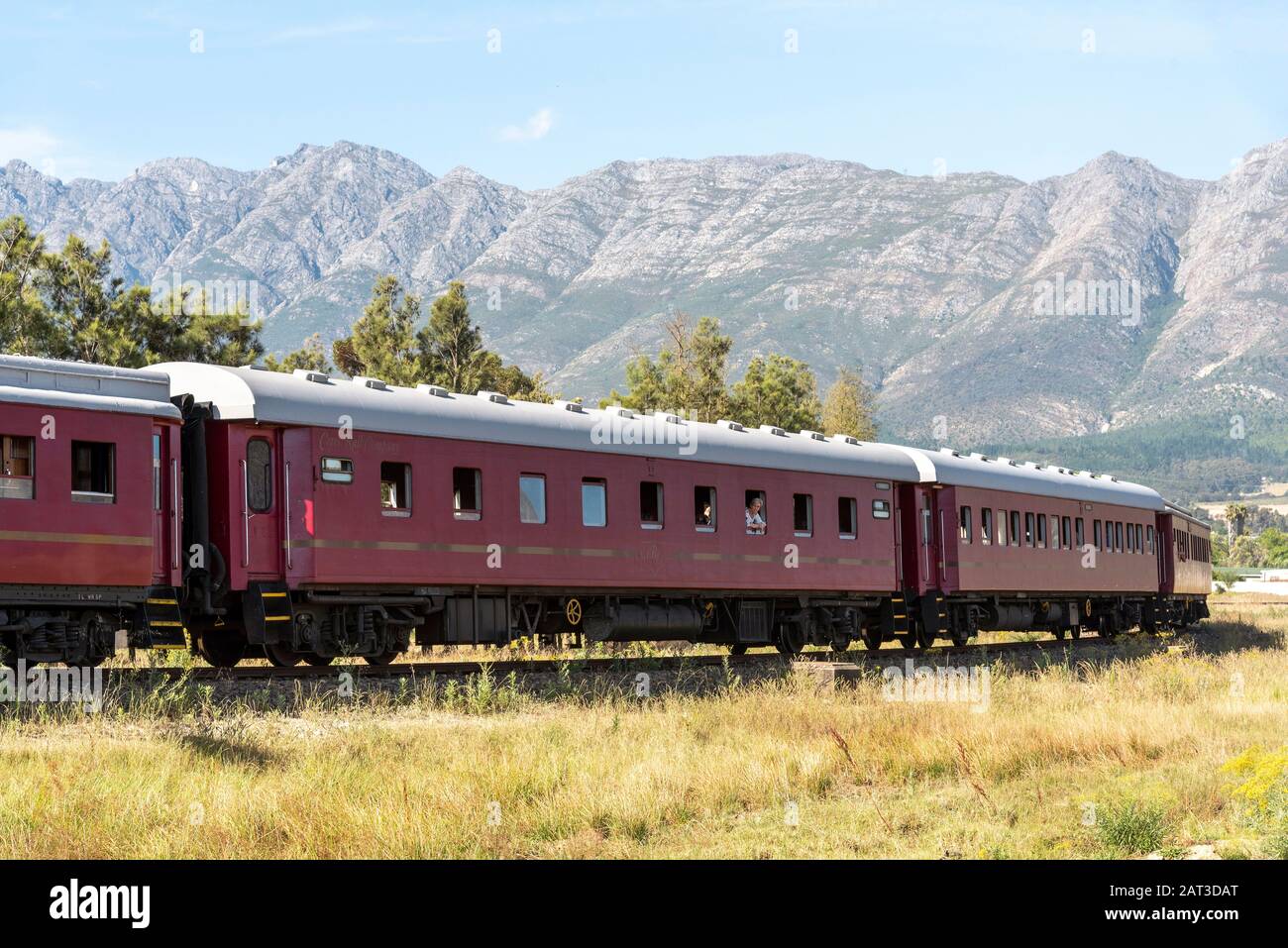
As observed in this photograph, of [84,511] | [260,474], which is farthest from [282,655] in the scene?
[84,511]

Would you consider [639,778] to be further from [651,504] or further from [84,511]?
[651,504]

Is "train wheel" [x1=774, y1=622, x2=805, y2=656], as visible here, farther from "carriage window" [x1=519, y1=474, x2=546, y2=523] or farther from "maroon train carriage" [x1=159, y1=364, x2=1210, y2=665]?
"carriage window" [x1=519, y1=474, x2=546, y2=523]

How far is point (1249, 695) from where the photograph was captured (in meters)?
19.0

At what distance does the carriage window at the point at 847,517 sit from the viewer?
25.4 meters

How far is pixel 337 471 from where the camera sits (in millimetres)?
17406

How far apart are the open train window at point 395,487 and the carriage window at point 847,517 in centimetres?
931

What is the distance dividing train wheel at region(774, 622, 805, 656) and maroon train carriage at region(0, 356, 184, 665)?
37.4 ft

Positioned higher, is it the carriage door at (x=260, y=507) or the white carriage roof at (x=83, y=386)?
the white carriage roof at (x=83, y=386)

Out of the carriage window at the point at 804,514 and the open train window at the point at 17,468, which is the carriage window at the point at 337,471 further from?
the carriage window at the point at 804,514

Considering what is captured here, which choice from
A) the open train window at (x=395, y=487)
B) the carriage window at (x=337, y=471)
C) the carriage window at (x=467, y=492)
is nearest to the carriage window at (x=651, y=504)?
the carriage window at (x=467, y=492)

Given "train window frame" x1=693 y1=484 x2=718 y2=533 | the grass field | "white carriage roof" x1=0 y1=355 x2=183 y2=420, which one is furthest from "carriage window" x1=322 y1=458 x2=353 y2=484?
"train window frame" x1=693 y1=484 x2=718 y2=533

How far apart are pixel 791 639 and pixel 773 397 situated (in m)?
34.4
